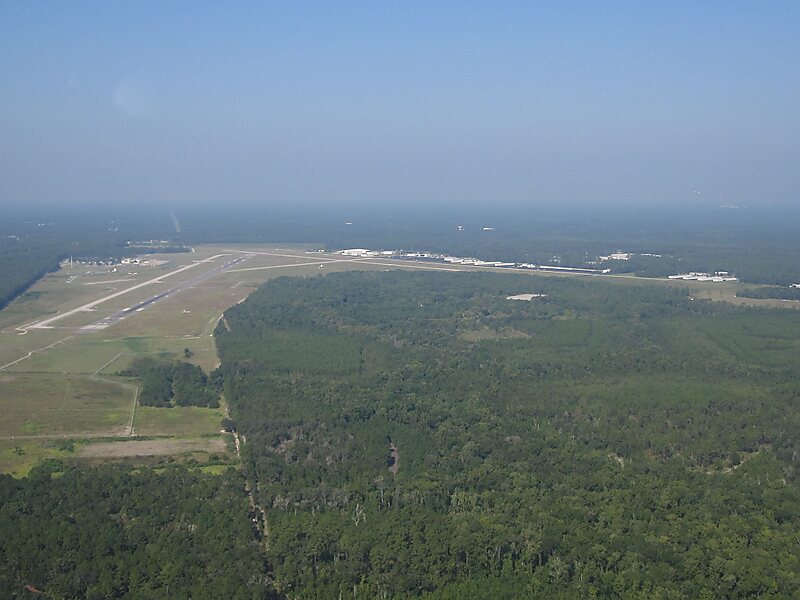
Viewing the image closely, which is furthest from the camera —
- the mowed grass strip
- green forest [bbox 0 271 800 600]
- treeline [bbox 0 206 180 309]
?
treeline [bbox 0 206 180 309]

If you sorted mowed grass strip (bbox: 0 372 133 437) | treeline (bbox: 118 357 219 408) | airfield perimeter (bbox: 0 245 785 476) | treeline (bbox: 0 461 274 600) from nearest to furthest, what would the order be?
treeline (bbox: 0 461 274 600) → airfield perimeter (bbox: 0 245 785 476) → mowed grass strip (bbox: 0 372 133 437) → treeline (bbox: 118 357 219 408)

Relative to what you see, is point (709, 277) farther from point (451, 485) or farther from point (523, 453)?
point (451, 485)

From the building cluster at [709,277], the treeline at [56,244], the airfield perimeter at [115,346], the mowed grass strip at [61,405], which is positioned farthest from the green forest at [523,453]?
the treeline at [56,244]

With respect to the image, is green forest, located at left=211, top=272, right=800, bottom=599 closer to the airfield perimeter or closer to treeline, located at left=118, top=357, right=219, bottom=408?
treeline, located at left=118, top=357, right=219, bottom=408

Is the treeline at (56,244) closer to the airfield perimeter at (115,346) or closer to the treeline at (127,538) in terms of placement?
the airfield perimeter at (115,346)

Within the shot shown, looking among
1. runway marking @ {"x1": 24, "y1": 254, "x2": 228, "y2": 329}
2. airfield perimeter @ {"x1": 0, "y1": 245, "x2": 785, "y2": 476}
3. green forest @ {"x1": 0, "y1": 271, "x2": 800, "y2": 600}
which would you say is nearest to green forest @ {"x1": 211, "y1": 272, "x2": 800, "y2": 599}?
green forest @ {"x1": 0, "y1": 271, "x2": 800, "y2": 600}

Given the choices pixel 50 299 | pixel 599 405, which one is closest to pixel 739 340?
pixel 599 405
